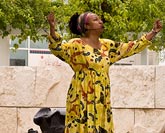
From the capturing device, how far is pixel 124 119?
6074mm

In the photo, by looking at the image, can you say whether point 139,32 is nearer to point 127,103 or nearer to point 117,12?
point 117,12

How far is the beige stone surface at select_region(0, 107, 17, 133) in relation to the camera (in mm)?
6211

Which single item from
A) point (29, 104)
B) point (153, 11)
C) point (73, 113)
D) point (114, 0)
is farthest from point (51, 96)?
point (153, 11)

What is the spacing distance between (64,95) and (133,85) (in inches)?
25.6

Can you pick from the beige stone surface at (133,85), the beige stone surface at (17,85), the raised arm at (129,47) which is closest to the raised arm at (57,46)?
the raised arm at (129,47)

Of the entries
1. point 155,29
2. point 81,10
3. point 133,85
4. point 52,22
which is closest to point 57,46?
point 52,22

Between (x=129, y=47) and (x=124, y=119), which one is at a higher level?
(x=129, y=47)

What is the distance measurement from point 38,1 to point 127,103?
192 inches

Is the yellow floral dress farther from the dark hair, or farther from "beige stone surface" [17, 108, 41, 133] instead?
"beige stone surface" [17, 108, 41, 133]

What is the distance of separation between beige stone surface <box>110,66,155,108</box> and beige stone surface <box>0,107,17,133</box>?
0.95 metres

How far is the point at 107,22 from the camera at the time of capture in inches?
369

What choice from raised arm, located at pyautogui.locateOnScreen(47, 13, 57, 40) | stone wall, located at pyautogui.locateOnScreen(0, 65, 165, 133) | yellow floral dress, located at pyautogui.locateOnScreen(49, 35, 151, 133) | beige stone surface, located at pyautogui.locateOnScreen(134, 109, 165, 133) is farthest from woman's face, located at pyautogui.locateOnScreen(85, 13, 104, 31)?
beige stone surface, located at pyautogui.locateOnScreen(134, 109, 165, 133)

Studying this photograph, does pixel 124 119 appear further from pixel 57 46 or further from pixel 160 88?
pixel 57 46

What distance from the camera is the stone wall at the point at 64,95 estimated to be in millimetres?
6000
